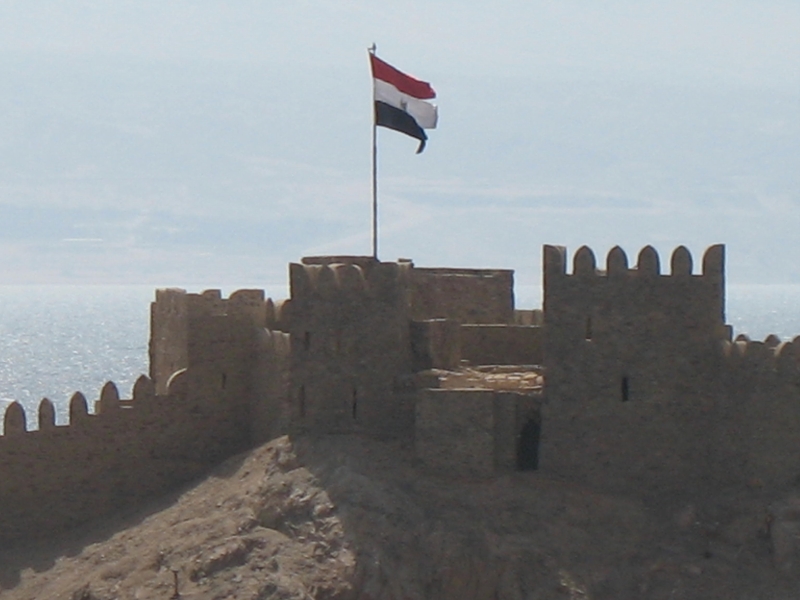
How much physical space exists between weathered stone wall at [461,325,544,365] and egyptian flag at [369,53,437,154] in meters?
5.30

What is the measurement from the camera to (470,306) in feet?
185

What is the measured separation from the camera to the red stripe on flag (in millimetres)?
54500

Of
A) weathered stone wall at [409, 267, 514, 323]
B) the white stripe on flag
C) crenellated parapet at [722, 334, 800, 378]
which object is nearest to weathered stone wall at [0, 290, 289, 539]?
weathered stone wall at [409, 267, 514, 323]

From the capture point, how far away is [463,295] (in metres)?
56.2

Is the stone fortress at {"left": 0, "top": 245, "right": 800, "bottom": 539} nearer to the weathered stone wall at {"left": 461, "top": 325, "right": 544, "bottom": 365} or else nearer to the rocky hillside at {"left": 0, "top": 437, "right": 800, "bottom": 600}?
the weathered stone wall at {"left": 461, "top": 325, "right": 544, "bottom": 365}

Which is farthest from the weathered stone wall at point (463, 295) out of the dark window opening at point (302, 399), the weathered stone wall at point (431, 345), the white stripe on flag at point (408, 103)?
the dark window opening at point (302, 399)

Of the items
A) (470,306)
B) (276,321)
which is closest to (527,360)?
(470,306)

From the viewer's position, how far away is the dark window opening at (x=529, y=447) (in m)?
48.3

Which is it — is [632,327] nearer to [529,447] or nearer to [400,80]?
[529,447]

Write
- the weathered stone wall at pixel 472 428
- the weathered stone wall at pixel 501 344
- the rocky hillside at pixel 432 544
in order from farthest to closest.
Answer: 1. the weathered stone wall at pixel 501 344
2. the weathered stone wall at pixel 472 428
3. the rocky hillside at pixel 432 544

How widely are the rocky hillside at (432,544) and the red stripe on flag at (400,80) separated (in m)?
10.8

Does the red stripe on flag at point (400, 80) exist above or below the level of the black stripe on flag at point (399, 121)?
above

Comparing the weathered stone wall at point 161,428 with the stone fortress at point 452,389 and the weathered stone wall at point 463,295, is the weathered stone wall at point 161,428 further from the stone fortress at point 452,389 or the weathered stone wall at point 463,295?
the weathered stone wall at point 463,295

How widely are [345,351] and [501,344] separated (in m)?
5.82
